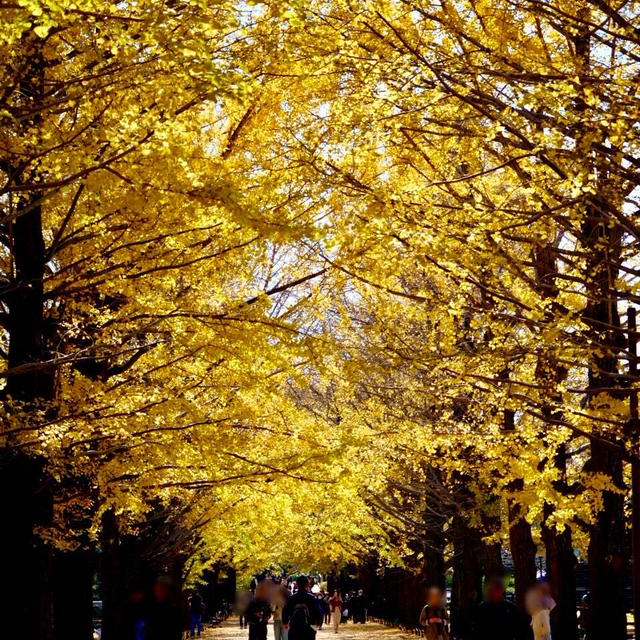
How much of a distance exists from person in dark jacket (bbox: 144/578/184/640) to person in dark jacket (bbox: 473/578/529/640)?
295 cm

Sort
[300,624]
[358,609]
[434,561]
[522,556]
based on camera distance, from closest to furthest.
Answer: [300,624], [522,556], [434,561], [358,609]

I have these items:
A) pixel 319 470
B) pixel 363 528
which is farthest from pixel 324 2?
pixel 363 528

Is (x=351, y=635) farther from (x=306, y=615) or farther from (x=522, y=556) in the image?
(x=306, y=615)

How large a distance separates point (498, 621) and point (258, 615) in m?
8.19

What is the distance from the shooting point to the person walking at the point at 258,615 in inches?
651

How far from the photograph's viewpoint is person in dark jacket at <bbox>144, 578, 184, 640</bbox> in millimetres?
9672

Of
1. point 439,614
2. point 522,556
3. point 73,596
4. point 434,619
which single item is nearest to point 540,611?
point 522,556

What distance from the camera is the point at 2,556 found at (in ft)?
30.1

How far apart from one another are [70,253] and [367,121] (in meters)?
3.50

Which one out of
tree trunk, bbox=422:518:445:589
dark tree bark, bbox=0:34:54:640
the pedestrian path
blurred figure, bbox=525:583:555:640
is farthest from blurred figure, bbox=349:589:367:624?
dark tree bark, bbox=0:34:54:640

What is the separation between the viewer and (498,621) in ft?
30.2

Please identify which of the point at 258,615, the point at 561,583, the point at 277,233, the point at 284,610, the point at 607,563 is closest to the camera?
the point at 277,233

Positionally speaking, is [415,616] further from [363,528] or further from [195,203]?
[195,203]

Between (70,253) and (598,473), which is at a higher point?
(70,253)
